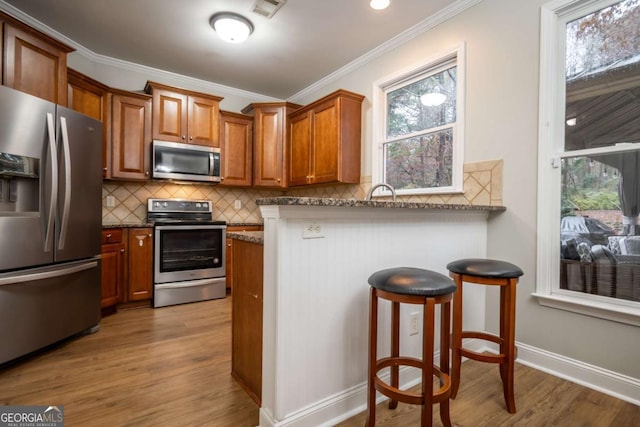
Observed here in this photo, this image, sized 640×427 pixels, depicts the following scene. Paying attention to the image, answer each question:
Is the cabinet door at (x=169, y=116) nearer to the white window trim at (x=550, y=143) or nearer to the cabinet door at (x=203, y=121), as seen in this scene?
the cabinet door at (x=203, y=121)

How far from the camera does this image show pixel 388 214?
1649 millimetres

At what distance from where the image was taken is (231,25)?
262 cm

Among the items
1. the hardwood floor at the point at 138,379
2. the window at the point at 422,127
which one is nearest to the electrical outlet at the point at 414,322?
the hardwood floor at the point at 138,379

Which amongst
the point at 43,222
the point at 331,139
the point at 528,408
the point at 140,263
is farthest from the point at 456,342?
the point at 140,263

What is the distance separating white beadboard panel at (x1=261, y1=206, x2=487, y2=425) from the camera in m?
1.30

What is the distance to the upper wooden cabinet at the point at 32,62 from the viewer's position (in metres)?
2.07

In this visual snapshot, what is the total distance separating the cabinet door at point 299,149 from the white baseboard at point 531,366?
8.09ft

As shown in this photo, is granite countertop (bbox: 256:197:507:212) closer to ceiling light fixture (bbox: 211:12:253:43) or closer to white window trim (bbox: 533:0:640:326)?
white window trim (bbox: 533:0:640:326)

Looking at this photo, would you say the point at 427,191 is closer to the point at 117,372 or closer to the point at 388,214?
the point at 388,214

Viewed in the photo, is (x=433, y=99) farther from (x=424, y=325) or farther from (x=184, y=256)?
(x=184, y=256)

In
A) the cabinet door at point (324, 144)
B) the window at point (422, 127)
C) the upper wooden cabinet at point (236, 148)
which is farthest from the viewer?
the upper wooden cabinet at point (236, 148)

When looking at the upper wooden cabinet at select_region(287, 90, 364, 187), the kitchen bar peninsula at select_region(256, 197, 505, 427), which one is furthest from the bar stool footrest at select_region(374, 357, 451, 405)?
the upper wooden cabinet at select_region(287, 90, 364, 187)

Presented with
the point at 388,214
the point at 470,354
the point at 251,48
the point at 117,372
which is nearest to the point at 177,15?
the point at 251,48

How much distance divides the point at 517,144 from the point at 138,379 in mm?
2819
